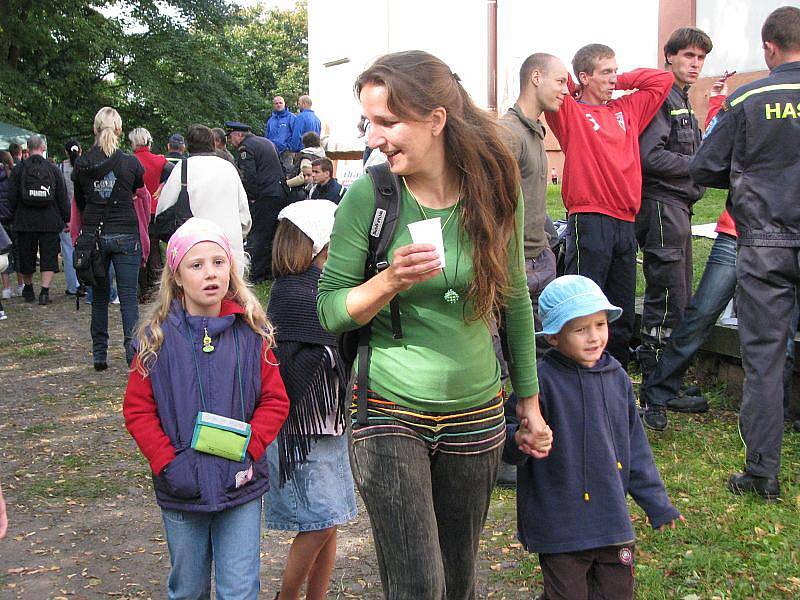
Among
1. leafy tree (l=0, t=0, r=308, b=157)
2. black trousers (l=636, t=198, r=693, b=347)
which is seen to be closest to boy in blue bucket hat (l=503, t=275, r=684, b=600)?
black trousers (l=636, t=198, r=693, b=347)

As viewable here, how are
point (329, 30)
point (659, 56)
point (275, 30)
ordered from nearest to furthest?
point (659, 56)
point (329, 30)
point (275, 30)

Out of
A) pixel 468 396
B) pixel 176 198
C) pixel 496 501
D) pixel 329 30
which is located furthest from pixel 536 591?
pixel 329 30

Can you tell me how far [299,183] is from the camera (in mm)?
12680

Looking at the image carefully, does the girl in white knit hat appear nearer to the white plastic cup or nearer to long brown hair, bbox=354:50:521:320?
long brown hair, bbox=354:50:521:320

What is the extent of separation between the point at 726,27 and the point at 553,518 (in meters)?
15.5

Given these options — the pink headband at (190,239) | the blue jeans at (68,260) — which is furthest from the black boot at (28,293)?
the pink headband at (190,239)

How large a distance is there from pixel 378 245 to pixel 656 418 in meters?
3.77

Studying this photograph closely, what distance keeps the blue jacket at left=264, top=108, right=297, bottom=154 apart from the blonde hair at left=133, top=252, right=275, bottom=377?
515 inches

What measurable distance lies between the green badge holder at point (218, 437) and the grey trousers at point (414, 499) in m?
0.47

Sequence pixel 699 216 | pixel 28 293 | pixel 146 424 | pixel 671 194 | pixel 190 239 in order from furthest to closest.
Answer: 1. pixel 28 293
2. pixel 699 216
3. pixel 671 194
4. pixel 190 239
5. pixel 146 424

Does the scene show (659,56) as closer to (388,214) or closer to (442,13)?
(442,13)

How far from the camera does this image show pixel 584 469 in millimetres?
3369

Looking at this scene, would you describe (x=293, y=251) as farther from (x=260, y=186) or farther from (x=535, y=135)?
(x=260, y=186)

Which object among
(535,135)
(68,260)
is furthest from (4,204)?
(535,135)
